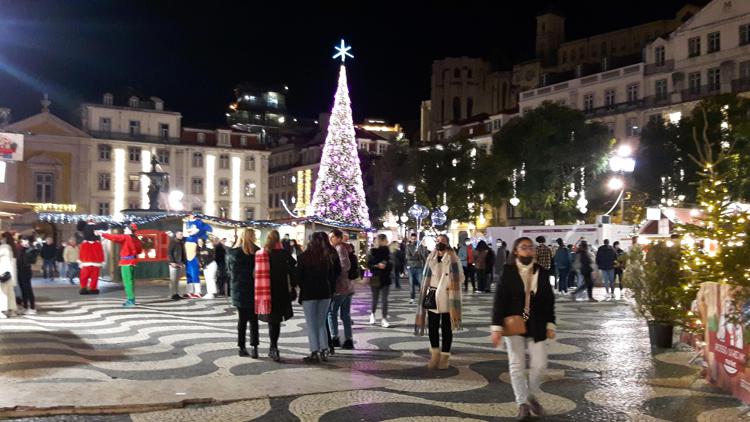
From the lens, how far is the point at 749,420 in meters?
6.59

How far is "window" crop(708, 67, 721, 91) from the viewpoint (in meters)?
49.4

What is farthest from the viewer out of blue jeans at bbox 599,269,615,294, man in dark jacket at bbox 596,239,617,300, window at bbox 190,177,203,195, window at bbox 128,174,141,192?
window at bbox 190,177,203,195

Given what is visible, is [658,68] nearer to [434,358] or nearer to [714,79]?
[714,79]

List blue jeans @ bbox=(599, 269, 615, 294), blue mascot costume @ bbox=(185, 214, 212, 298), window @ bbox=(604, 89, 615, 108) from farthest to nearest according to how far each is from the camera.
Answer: window @ bbox=(604, 89, 615, 108) → blue jeans @ bbox=(599, 269, 615, 294) → blue mascot costume @ bbox=(185, 214, 212, 298)

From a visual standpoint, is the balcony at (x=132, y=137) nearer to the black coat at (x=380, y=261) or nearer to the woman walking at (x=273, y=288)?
the black coat at (x=380, y=261)

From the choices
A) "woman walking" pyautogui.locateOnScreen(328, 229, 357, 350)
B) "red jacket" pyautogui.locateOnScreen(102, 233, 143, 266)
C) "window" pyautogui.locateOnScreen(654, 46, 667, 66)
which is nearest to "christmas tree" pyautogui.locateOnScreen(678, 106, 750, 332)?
"woman walking" pyautogui.locateOnScreen(328, 229, 357, 350)

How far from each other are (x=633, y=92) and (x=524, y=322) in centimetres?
5340

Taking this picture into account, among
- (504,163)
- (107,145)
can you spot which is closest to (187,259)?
(504,163)

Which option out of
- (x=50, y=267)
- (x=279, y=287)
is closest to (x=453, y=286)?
(x=279, y=287)

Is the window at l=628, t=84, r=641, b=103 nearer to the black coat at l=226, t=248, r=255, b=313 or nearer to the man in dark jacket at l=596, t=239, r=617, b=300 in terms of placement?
the man in dark jacket at l=596, t=239, r=617, b=300

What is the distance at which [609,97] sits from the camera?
57.9 m

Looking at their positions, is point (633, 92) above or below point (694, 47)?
below

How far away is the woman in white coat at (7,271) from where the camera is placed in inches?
516

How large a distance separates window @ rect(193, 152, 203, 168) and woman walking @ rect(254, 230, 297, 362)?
65.7 metres
